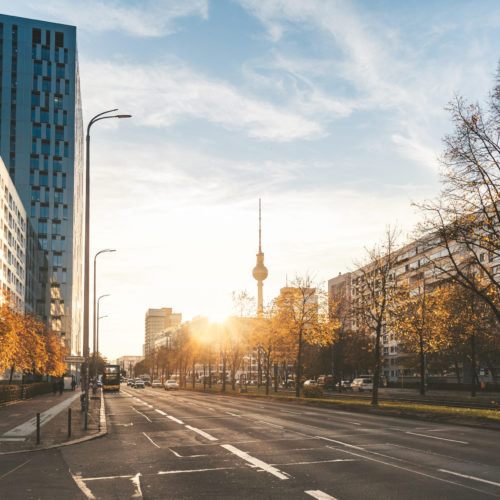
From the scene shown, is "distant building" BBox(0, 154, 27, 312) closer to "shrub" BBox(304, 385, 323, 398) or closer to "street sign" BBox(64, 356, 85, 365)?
"shrub" BBox(304, 385, 323, 398)

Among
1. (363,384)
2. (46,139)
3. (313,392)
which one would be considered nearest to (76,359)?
(313,392)

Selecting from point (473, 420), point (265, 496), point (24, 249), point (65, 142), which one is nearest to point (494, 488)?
point (265, 496)

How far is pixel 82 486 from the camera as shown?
1135cm

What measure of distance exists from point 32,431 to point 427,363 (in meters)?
69.9

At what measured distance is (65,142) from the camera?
125 m

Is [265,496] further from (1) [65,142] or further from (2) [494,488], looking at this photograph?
(1) [65,142]

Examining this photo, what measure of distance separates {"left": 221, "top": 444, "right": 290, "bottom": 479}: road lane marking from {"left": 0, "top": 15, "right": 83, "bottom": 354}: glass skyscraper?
10359cm

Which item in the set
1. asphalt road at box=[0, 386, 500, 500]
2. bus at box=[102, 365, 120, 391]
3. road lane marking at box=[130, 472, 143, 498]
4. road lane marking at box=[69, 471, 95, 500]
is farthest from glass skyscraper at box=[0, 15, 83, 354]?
road lane marking at box=[130, 472, 143, 498]

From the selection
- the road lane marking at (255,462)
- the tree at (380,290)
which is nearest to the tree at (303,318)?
the tree at (380,290)

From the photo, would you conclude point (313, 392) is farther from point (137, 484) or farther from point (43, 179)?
point (43, 179)

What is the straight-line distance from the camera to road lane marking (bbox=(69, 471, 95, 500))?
34.2ft

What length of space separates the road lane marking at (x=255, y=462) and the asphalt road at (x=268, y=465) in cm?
2

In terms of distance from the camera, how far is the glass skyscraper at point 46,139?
388 feet

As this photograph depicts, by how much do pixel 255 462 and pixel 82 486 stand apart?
13.7 feet
